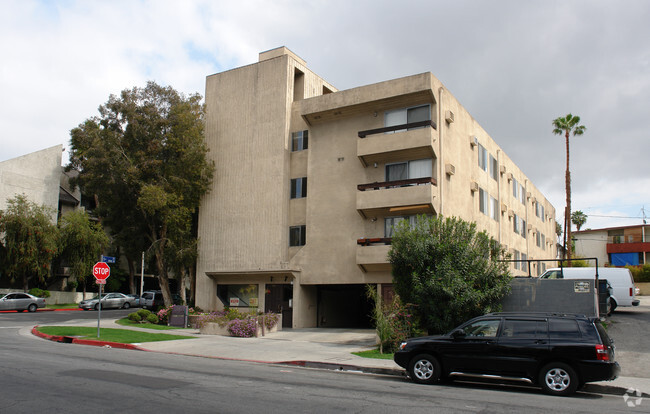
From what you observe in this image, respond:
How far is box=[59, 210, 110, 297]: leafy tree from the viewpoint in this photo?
44469mm

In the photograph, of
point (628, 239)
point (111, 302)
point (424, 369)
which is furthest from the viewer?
point (628, 239)

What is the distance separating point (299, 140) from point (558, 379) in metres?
→ 21.3

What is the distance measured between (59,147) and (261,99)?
30.0 metres

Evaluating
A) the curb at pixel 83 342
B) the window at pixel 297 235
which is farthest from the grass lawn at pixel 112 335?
the window at pixel 297 235

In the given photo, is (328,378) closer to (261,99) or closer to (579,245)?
(261,99)

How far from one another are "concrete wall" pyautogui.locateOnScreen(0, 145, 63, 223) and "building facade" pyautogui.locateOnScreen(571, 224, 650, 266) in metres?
59.9

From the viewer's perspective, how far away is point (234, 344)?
2038 cm

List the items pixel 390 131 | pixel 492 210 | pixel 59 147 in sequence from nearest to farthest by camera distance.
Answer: pixel 390 131
pixel 492 210
pixel 59 147

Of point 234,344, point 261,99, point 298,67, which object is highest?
point 298,67

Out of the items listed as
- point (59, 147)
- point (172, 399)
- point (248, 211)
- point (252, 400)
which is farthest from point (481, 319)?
point (59, 147)

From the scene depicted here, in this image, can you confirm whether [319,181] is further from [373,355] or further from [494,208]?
[494,208]

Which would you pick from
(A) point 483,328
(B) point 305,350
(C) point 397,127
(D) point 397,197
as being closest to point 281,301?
(D) point 397,197

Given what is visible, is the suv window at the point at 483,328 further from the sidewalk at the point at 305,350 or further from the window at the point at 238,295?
the window at the point at 238,295

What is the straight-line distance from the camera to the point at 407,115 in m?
27.0
